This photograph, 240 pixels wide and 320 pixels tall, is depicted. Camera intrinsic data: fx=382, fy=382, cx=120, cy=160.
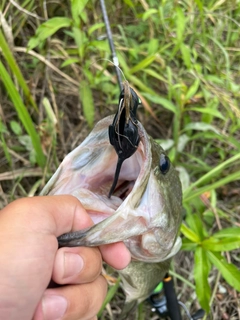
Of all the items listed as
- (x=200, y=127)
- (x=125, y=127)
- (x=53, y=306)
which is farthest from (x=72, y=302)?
(x=200, y=127)

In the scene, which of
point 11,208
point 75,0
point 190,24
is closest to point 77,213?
point 11,208

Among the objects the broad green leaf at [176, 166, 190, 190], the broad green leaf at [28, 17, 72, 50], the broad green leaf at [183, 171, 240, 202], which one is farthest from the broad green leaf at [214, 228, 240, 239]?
the broad green leaf at [28, 17, 72, 50]

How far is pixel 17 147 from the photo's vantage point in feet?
6.35

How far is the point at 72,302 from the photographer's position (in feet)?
3.07

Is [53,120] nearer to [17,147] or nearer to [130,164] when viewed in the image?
[17,147]

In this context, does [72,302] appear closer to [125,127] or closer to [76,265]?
[76,265]

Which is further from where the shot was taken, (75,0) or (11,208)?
(75,0)

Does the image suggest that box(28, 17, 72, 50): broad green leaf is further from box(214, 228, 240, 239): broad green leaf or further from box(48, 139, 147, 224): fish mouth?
Result: box(214, 228, 240, 239): broad green leaf

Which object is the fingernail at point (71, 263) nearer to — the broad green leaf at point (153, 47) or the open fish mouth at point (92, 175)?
the open fish mouth at point (92, 175)

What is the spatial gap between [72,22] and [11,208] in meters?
1.13

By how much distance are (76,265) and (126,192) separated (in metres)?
0.39

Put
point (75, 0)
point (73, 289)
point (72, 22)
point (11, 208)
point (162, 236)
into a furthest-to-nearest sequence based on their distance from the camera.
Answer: point (72, 22)
point (75, 0)
point (162, 236)
point (73, 289)
point (11, 208)

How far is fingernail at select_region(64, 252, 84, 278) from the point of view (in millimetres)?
881

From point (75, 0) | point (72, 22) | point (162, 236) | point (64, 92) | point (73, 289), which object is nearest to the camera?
point (73, 289)
